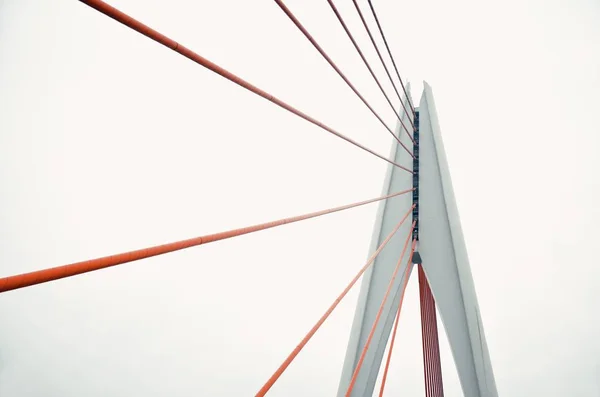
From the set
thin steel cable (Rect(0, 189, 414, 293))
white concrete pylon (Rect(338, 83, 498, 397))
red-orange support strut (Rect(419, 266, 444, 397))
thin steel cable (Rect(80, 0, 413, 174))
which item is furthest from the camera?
red-orange support strut (Rect(419, 266, 444, 397))

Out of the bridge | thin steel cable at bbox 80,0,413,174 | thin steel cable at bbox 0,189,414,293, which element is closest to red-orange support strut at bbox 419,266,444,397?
the bridge

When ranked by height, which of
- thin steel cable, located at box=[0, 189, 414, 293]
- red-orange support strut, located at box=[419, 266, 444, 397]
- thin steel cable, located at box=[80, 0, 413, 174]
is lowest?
red-orange support strut, located at box=[419, 266, 444, 397]

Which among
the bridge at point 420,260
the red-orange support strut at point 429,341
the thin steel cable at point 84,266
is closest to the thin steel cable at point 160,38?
the thin steel cable at point 84,266

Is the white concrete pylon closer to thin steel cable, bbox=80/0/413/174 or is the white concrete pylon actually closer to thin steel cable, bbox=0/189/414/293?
thin steel cable, bbox=80/0/413/174

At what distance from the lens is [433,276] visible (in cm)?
356

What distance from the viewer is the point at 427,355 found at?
182 inches

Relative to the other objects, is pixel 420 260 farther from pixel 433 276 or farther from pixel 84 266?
pixel 84 266

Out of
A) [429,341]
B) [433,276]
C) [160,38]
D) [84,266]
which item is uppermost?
[160,38]

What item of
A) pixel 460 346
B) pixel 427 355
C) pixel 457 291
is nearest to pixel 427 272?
pixel 457 291

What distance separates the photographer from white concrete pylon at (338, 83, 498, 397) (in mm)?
3275

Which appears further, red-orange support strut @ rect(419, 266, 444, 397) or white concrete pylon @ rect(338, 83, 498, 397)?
red-orange support strut @ rect(419, 266, 444, 397)

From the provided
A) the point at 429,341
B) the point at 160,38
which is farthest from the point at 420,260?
the point at 160,38

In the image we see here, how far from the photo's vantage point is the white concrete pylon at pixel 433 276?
3.28 m

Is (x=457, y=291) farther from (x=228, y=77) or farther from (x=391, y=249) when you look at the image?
(x=228, y=77)
